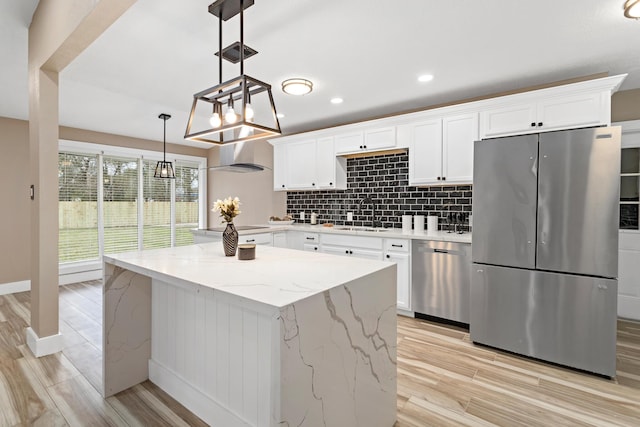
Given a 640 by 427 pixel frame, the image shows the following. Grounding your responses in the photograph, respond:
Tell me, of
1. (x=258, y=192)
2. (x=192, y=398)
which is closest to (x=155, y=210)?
(x=258, y=192)

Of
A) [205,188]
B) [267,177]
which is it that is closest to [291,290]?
[267,177]

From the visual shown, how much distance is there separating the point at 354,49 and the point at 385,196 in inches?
85.6

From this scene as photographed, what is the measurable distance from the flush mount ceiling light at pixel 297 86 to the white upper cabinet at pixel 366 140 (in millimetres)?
1075

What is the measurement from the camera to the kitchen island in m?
1.23

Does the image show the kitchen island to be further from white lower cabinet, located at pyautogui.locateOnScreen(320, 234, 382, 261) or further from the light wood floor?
white lower cabinet, located at pyautogui.locateOnScreen(320, 234, 382, 261)

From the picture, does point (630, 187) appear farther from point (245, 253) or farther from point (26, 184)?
point (26, 184)

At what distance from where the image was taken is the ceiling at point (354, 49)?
2033 mm

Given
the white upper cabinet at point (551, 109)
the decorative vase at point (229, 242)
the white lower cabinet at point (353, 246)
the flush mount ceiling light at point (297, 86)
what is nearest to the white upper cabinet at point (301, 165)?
the white lower cabinet at point (353, 246)

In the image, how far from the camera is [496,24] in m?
2.15

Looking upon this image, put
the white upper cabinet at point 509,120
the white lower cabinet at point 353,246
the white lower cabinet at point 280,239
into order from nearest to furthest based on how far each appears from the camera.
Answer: the white upper cabinet at point 509,120 < the white lower cabinet at point 353,246 < the white lower cabinet at point 280,239

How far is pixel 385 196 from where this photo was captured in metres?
4.34

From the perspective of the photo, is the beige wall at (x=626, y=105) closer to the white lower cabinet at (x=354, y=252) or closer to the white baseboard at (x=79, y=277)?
the white lower cabinet at (x=354, y=252)

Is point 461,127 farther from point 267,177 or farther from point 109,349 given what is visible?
point 109,349

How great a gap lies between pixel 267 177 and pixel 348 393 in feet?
14.3
